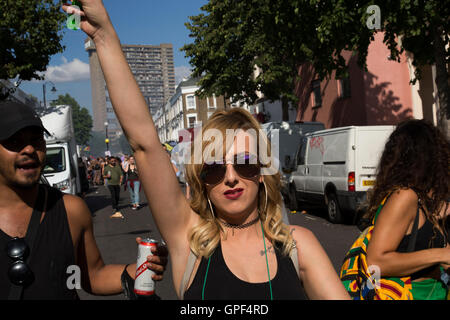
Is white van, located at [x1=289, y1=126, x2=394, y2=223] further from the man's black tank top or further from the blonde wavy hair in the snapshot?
the man's black tank top

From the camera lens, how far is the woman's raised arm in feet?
6.05

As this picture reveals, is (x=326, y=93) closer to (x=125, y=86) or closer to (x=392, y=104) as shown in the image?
(x=392, y=104)

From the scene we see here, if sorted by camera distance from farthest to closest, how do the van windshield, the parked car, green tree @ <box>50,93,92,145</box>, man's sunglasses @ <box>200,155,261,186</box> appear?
green tree @ <box>50,93,92,145</box>
the parked car
the van windshield
man's sunglasses @ <box>200,155,261,186</box>

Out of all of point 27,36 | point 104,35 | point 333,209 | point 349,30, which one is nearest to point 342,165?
point 333,209

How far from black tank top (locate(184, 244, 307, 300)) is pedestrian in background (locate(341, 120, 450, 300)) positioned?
621mm

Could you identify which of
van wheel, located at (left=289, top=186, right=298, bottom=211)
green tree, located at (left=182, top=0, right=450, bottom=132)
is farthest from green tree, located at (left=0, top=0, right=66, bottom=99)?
van wheel, located at (left=289, top=186, right=298, bottom=211)

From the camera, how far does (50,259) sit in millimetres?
2109

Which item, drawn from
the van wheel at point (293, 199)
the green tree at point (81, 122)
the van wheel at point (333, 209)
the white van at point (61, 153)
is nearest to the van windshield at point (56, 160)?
the white van at point (61, 153)

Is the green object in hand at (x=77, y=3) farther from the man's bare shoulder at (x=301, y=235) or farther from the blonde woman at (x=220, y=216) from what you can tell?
the man's bare shoulder at (x=301, y=235)

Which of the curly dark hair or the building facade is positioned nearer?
the curly dark hair

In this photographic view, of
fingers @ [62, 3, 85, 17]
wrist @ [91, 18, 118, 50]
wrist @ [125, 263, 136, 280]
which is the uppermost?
fingers @ [62, 3, 85, 17]

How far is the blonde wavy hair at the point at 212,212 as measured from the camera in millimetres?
2020

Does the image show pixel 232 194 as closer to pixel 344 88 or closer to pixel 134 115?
pixel 134 115

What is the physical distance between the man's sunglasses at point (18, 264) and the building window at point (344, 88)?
901 inches
